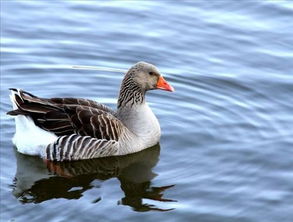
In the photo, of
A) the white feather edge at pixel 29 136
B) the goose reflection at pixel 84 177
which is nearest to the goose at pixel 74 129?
the white feather edge at pixel 29 136

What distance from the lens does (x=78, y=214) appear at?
1148 centimetres

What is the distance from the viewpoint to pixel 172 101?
50.5 feet

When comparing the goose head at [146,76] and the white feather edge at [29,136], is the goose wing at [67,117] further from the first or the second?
the goose head at [146,76]

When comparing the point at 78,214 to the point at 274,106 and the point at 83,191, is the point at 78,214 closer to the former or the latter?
the point at 83,191

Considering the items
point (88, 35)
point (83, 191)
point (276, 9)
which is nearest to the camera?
point (83, 191)

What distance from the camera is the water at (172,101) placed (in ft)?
39.3

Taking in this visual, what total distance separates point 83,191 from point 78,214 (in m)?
0.96

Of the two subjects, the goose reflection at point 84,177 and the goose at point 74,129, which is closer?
the goose reflection at point 84,177

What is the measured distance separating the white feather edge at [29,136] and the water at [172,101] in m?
0.20

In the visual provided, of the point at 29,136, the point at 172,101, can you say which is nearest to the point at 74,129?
the point at 29,136

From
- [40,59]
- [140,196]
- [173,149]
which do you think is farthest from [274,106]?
[40,59]

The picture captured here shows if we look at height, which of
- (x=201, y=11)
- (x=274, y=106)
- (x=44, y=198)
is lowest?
(x=44, y=198)

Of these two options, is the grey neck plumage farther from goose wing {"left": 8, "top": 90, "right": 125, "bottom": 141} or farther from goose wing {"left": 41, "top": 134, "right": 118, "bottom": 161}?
goose wing {"left": 41, "top": 134, "right": 118, "bottom": 161}

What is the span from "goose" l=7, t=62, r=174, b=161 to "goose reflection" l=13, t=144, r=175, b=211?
0.14 m
